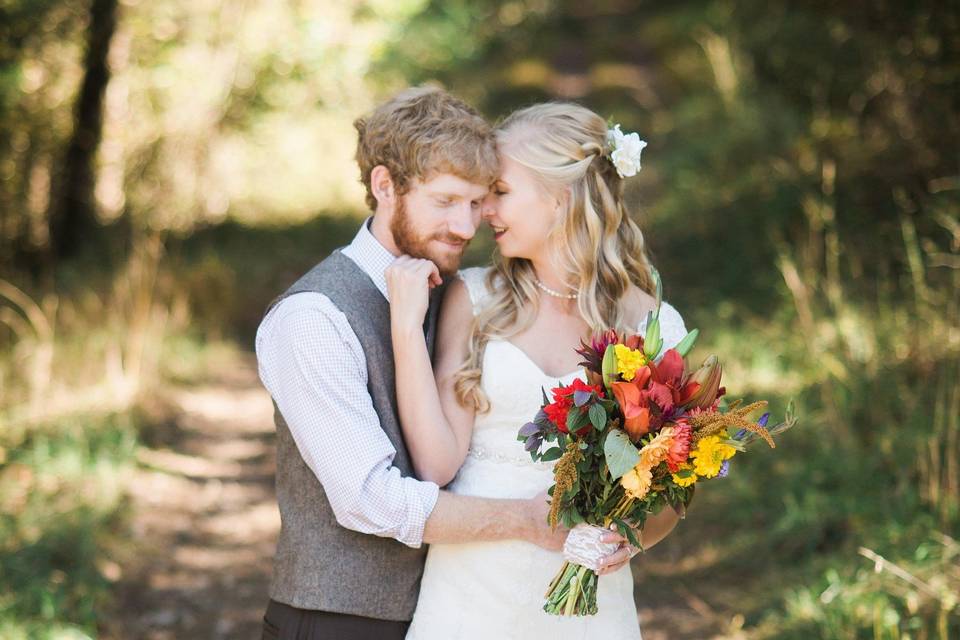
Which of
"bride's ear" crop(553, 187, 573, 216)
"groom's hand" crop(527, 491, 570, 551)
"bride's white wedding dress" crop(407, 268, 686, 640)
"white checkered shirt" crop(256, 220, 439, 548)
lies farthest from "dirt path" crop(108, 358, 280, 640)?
"bride's ear" crop(553, 187, 573, 216)

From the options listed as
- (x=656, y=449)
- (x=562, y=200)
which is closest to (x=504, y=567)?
(x=656, y=449)

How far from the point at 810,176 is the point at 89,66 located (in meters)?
5.84

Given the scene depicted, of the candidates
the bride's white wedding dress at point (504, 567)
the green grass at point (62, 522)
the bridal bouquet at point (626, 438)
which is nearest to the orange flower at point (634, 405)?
the bridal bouquet at point (626, 438)

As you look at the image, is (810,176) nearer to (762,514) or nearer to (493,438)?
(762,514)

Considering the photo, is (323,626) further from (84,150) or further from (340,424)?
(84,150)

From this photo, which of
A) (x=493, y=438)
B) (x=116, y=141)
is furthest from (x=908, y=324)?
(x=116, y=141)

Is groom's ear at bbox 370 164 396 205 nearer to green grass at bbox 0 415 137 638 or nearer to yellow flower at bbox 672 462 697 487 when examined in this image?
yellow flower at bbox 672 462 697 487

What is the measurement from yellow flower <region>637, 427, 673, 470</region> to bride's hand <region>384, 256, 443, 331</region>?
69 cm

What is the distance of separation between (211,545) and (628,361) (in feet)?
12.6

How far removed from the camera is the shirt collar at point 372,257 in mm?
2941

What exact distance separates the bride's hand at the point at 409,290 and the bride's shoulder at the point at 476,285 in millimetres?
241

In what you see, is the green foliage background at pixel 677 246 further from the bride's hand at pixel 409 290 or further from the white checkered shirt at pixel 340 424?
the white checkered shirt at pixel 340 424

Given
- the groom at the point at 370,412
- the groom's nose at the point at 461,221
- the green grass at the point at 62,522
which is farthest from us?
the green grass at the point at 62,522

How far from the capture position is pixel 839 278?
680cm
